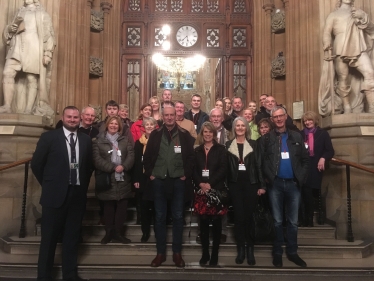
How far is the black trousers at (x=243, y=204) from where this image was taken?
472cm

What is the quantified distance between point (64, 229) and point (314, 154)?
12.4 ft

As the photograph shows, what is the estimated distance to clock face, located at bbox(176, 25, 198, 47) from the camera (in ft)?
35.7

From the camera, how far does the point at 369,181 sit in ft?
20.2

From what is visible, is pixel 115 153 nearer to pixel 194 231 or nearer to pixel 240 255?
pixel 194 231

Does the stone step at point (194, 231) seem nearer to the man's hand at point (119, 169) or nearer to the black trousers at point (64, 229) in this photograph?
the man's hand at point (119, 169)

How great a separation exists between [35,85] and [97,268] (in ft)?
13.1

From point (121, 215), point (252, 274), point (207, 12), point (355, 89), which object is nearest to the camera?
point (252, 274)

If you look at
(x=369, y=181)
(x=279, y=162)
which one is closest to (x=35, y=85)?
(x=279, y=162)

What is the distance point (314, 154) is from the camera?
5.92 meters

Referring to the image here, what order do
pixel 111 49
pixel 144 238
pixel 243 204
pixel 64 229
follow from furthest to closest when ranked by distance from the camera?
pixel 111 49 → pixel 144 238 → pixel 243 204 → pixel 64 229

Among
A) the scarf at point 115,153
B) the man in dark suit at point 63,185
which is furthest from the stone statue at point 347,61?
the man in dark suit at point 63,185

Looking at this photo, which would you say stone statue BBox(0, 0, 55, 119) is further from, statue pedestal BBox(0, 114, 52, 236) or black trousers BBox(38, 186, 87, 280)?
black trousers BBox(38, 186, 87, 280)

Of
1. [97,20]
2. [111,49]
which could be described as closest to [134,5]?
[97,20]

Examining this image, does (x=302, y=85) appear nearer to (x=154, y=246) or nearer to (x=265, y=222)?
(x=265, y=222)
